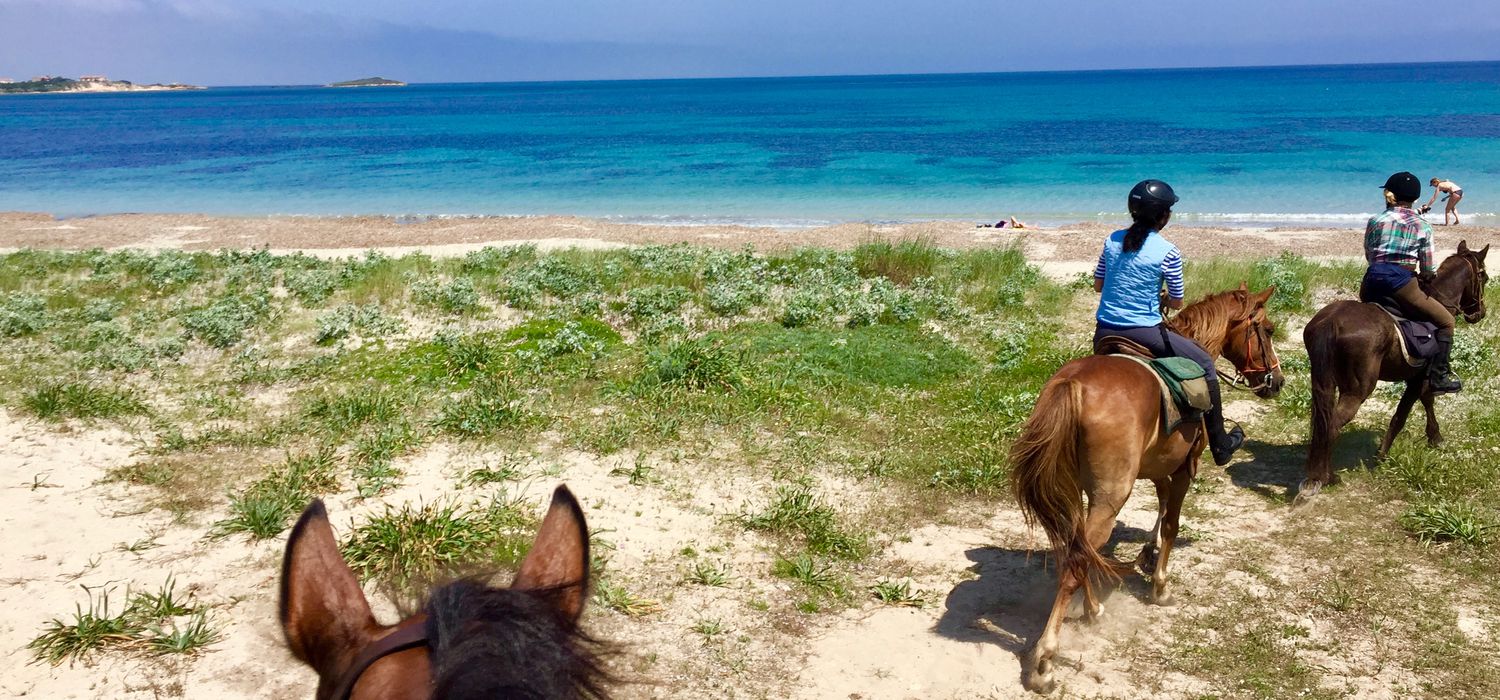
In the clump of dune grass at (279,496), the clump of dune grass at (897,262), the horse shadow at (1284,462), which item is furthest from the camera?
the clump of dune grass at (897,262)

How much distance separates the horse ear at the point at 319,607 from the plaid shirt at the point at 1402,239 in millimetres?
7998

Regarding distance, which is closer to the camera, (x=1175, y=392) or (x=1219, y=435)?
(x=1175, y=392)

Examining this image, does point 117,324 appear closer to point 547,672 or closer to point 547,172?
point 547,672

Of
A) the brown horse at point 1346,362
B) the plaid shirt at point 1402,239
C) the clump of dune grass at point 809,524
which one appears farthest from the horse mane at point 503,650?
the plaid shirt at point 1402,239

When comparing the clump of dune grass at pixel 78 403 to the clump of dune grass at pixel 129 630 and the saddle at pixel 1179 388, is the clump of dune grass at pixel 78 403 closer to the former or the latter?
the clump of dune grass at pixel 129 630

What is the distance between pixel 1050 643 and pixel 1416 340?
4905mm

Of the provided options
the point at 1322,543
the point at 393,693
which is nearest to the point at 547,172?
the point at 1322,543

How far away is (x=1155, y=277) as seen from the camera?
5754mm

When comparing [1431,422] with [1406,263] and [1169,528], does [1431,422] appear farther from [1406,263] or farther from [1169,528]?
[1169,528]

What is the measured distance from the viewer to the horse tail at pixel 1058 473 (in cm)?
511

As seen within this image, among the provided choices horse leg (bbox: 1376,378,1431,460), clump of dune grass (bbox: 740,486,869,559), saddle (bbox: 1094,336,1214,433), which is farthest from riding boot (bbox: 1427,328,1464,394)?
clump of dune grass (bbox: 740,486,869,559)

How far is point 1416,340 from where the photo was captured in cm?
765

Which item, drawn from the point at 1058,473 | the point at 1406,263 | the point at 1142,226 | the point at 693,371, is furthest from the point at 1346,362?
the point at 693,371

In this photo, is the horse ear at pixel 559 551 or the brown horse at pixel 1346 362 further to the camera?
the brown horse at pixel 1346 362
